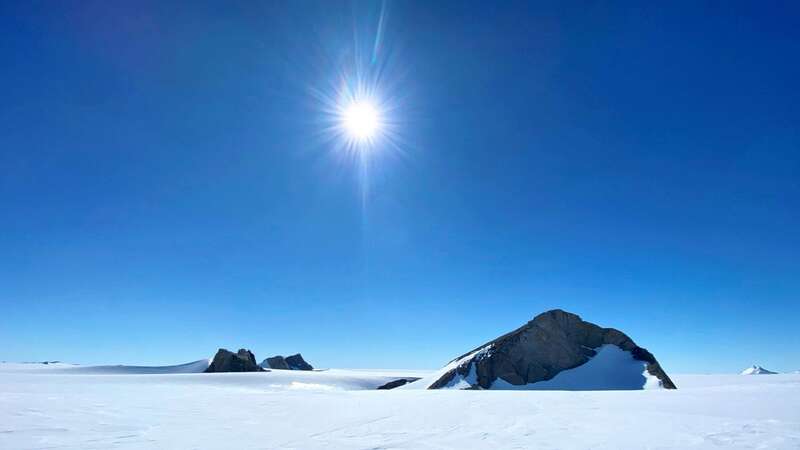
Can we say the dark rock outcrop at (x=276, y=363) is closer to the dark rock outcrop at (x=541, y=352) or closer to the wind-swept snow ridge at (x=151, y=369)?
the wind-swept snow ridge at (x=151, y=369)

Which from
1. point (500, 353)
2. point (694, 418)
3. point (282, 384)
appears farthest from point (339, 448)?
point (500, 353)

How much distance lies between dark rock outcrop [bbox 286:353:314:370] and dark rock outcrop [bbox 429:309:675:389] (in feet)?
245

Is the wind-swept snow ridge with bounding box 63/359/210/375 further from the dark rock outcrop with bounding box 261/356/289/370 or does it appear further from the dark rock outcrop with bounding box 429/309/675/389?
the dark rock outcrop with bounding box 429/309/675/389

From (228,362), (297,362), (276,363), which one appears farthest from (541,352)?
(297,362)

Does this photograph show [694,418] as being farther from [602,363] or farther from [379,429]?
[602,363]

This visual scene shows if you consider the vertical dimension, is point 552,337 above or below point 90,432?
above

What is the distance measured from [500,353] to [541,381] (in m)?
4.72

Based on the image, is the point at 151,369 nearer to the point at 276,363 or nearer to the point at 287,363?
the point at 276,363

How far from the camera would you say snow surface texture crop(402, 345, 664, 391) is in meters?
37.0

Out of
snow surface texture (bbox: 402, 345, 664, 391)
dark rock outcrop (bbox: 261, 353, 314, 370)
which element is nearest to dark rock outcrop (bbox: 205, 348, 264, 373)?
snow surface texture (bbox: 402, 345, 664, 391)

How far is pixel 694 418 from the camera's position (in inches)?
380

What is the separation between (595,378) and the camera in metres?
39.5

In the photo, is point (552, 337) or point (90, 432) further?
A: point (552, 337)

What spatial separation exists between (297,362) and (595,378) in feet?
282
